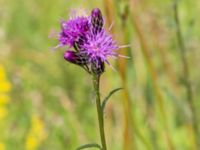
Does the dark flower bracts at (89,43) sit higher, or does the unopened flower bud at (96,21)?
the unopened flower bud at (96,21)

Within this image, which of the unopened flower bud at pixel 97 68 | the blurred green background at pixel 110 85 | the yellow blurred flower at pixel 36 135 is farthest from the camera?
the yellow blurred flower at pixel 36 135

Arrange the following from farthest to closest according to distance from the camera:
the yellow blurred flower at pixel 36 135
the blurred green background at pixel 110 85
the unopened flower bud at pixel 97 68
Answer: the yellow blurred flower at pixel 36 135 < the blurred green background at pixel 110 85 < the unopened flower bud at pixel 97 68

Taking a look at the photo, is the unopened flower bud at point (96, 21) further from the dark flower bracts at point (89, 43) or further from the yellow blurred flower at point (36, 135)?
the yellow blurred flower at point (36, 135)

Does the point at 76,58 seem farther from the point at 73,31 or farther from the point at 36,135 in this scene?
the point at 36,135

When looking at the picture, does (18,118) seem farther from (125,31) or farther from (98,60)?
(98,60)

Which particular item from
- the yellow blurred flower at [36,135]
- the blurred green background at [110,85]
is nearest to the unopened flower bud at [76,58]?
the blurred green background at [110,85]

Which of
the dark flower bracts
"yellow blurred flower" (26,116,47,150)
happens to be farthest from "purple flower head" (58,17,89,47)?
"yellow blurred flower" (26,116,47,150)
